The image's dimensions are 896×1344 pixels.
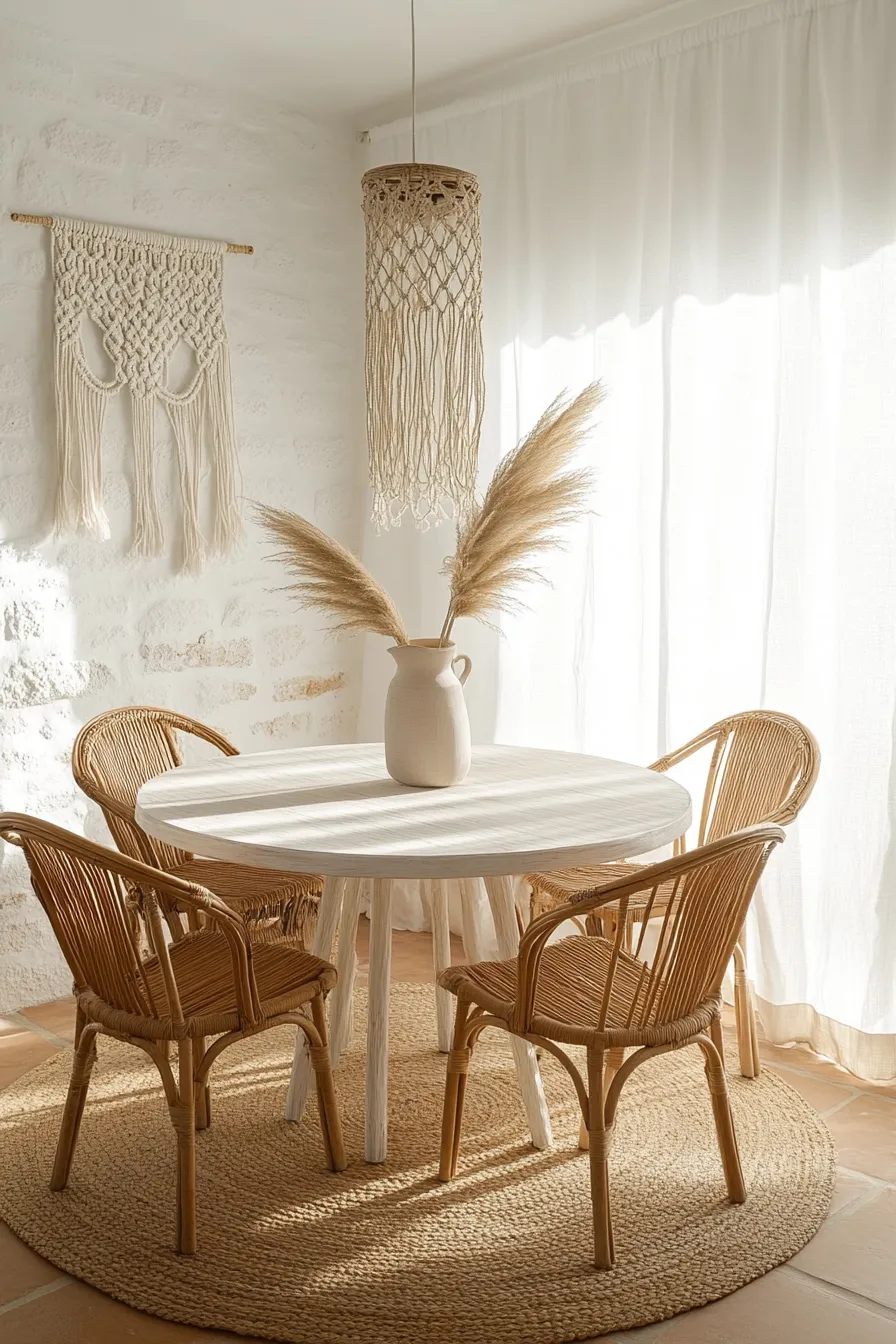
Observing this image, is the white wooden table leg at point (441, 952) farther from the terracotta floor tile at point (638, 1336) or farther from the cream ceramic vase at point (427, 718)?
the terracotta floor tile at point (638, 1336)

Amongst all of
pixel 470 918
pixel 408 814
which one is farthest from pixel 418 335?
pixel 470 918

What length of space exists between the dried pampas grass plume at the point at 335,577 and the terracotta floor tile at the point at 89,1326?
1.28m

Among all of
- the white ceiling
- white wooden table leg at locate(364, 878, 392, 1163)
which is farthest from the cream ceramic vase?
the white ceiling

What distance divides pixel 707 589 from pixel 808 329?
67 centimetres

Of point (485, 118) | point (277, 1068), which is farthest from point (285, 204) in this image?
point (277, 1068)

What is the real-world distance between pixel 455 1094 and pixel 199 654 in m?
1.82

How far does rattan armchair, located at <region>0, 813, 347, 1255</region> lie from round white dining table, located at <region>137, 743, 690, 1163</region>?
163 mm

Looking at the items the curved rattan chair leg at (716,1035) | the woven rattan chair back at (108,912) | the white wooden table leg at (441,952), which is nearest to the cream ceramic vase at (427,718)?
the white wooden table leg at (441,952)

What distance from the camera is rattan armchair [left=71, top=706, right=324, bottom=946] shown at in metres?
2.87

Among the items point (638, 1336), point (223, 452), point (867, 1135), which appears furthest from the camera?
point (223, 452)

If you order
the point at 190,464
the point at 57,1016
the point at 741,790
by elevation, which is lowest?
the point at 57,1016

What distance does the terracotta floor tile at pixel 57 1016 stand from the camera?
3.28 meters

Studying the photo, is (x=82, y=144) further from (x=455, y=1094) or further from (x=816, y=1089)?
(x=816, y=1089)

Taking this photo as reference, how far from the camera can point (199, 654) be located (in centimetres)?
381
